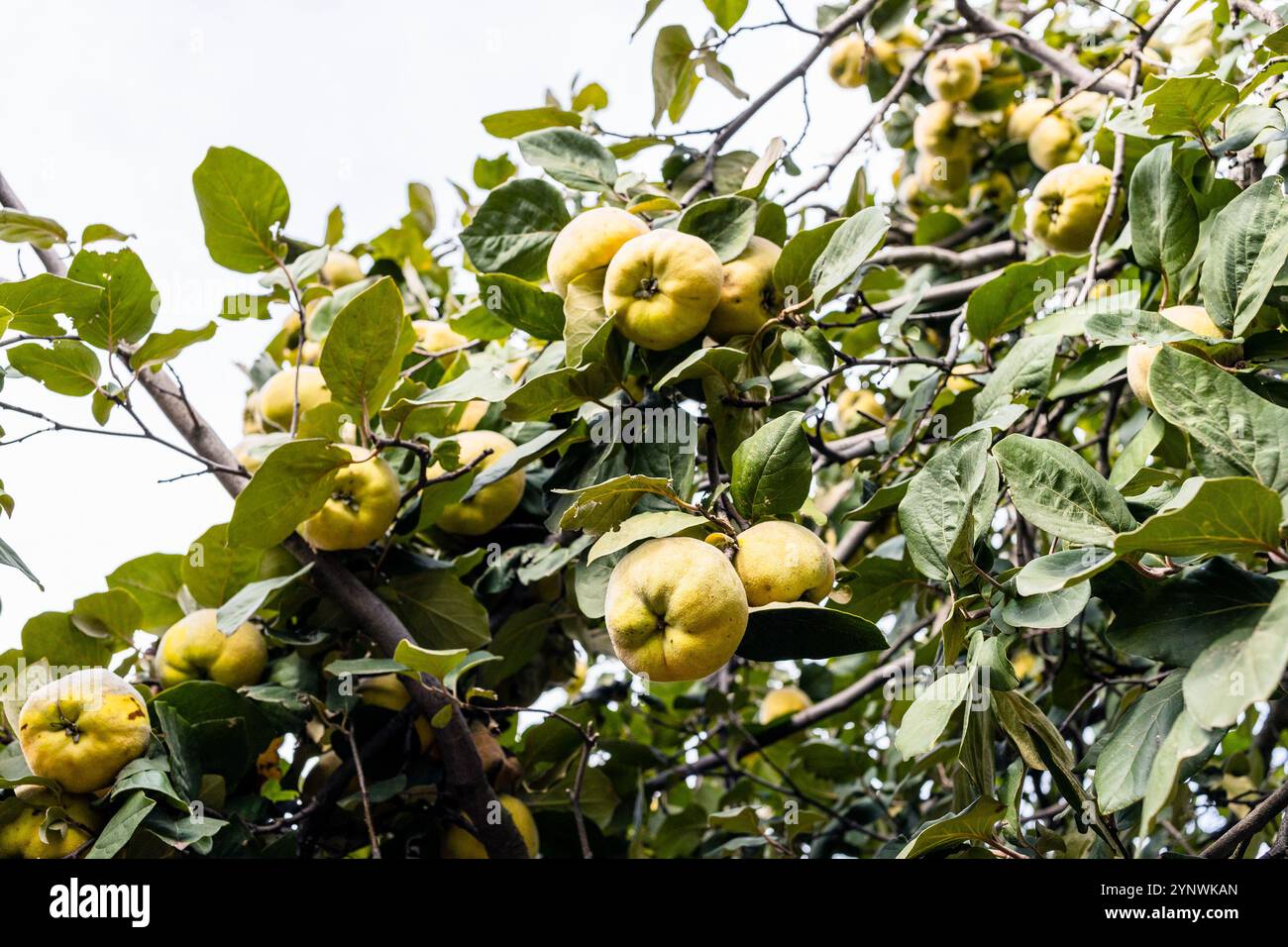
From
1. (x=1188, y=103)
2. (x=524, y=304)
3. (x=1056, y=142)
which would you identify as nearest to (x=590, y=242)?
(x=524, y=304)

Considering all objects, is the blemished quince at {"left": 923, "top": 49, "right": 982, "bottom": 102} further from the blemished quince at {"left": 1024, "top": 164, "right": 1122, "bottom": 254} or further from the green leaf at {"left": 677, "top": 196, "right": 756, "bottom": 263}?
the green leaf at {"left": 677, "top": 196, "right": 756, "bottom": 263}

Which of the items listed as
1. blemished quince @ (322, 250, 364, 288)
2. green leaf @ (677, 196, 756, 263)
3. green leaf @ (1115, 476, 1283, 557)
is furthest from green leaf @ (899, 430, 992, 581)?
blemished quince @ (322, 250, 364, 288)

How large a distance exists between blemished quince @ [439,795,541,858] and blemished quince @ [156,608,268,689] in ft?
1.37

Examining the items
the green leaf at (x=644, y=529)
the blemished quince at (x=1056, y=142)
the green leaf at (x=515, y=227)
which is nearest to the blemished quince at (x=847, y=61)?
the blemished quince at (x=1056, y=142)

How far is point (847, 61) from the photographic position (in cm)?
307

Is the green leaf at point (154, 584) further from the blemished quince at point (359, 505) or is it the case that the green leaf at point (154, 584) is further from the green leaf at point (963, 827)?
the green leaf at point (963, 827)

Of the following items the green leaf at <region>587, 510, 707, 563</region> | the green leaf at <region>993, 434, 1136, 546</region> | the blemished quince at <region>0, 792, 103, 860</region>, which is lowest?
the blemished quince at <region>0, 792, 103, 860</region>

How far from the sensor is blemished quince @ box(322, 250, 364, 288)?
2.38 m

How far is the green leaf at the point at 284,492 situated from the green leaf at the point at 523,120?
79 centimetres

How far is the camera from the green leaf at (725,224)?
1535 mm

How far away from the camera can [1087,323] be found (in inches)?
49.9

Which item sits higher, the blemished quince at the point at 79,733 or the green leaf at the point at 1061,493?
the green leaf at the point at 1061,493

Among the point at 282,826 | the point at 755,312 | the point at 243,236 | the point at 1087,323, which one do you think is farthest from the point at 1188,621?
the point at 243,236
